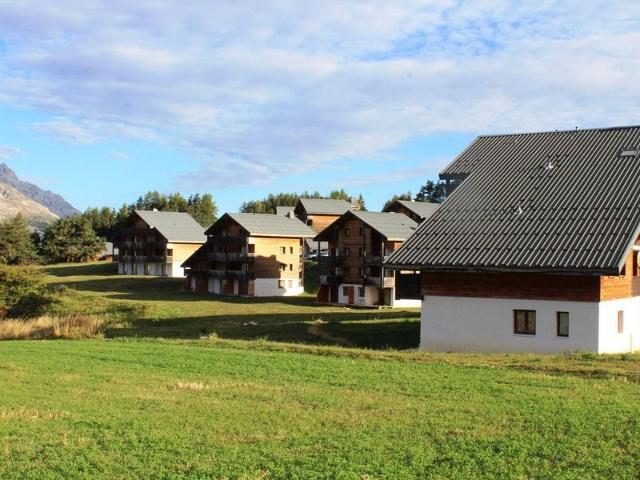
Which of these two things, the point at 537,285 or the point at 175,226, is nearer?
the point at 537,285

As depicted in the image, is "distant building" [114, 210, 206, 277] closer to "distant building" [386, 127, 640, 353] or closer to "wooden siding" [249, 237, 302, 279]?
"wooden siding" [249, 237, 302, 279]

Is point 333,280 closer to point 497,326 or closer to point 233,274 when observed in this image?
point 233,274

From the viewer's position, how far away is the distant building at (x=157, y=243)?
320ft

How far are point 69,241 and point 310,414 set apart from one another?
366 ft

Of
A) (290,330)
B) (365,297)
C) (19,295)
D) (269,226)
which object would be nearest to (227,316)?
(290,330)

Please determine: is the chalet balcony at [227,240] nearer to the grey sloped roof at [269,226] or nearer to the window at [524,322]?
the grey sloped roof at [269,226]

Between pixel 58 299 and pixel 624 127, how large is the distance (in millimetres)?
43436

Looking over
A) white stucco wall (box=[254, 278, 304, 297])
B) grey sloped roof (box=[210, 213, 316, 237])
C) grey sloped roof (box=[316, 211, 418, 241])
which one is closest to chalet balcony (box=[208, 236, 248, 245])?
grey sloped roof (box=[210, 213, 316, 237])

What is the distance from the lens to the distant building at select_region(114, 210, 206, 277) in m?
97.7

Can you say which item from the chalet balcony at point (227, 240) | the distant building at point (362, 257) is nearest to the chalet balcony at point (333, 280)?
the distant building at point (362, 257)

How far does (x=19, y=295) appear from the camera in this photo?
54.5 m

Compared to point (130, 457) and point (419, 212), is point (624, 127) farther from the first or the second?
point (419, 212)

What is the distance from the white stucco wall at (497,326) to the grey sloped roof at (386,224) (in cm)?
3413

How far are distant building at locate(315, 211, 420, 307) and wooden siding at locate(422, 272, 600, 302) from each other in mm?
34000
